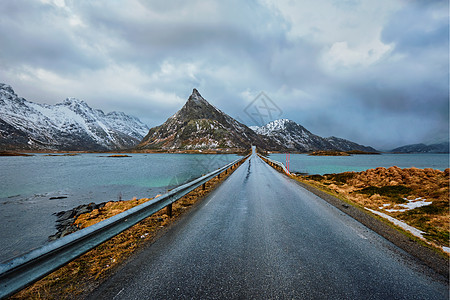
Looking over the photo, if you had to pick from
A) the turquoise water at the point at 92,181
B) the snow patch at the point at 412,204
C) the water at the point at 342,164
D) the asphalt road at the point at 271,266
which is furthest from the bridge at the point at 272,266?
the water at the point at 342,164

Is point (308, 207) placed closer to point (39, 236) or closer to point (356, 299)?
point (356, 299)

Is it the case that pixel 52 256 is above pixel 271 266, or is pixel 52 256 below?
above

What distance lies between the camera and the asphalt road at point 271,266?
272 centimetres

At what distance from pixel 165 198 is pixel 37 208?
1353 centimetres

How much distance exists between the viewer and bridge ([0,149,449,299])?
2721 mm

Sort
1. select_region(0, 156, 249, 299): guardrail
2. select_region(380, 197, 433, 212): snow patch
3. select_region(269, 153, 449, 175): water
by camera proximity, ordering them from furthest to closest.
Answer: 1. select_region(269, 153, 449, 175): water
2. select_region(380, 197, 433, 212): snow patch
3. select_region(0, 156, 249, 299): guardrail

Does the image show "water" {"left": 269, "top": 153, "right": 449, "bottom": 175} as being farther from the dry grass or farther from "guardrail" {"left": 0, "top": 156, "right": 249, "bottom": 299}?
"guardrail" {"left": 0, "top": 156, "right": 249, "bottom": 299}

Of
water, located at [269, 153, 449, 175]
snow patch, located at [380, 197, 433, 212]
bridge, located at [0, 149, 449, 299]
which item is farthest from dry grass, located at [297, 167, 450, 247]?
water, located at [269, 153, 449, 175]

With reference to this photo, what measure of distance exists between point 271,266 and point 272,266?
0.06ft

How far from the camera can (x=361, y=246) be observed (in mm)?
4219

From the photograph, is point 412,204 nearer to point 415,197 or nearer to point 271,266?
point 415,197

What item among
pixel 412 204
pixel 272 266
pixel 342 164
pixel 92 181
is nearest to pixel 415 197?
pixel 412 204

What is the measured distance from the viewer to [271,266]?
3.37m

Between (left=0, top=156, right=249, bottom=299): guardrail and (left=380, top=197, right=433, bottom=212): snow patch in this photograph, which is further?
(left=380, top=197, right=433, bottom=212): snow patch
